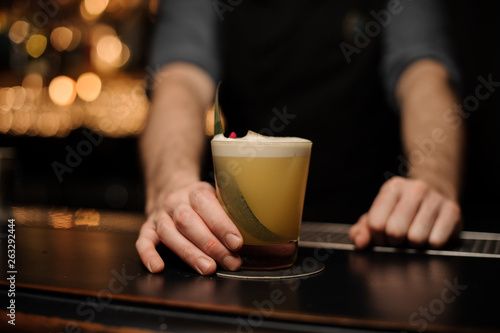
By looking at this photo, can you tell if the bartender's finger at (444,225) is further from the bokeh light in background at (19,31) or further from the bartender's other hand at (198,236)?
the bokeh light in background at (19,31)

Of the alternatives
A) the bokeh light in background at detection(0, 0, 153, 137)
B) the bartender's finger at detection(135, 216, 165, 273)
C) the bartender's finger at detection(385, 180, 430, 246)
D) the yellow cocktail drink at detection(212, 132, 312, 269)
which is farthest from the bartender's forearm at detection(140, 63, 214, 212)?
the bokeh light in background at detection(0, 0, 153, 137)

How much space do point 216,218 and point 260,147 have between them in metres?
0.13

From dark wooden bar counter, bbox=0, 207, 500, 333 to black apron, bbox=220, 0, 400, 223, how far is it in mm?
1088

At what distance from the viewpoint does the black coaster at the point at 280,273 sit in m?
0.74

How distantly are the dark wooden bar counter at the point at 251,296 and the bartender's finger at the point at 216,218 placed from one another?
2.5 inches

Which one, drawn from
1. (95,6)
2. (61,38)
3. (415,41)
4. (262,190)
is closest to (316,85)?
(415,41)

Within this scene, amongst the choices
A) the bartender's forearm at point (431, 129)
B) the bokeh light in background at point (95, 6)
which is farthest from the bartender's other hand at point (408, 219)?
the bokeh light in background at point (95, 6)

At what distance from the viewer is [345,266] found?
0.83 metres

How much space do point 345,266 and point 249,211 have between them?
18 cm

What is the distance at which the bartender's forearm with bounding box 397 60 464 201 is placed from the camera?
127cm

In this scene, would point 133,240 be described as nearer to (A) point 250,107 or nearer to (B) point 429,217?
(B) point 429,217

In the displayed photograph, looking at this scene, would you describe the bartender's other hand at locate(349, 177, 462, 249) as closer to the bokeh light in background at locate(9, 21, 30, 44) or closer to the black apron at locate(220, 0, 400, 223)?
the black apron at locate(220, 0, 400, 223)

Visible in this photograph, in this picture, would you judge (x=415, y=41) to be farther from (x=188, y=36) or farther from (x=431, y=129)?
(x=188, y=36)

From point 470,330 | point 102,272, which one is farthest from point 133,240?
point 470,330
